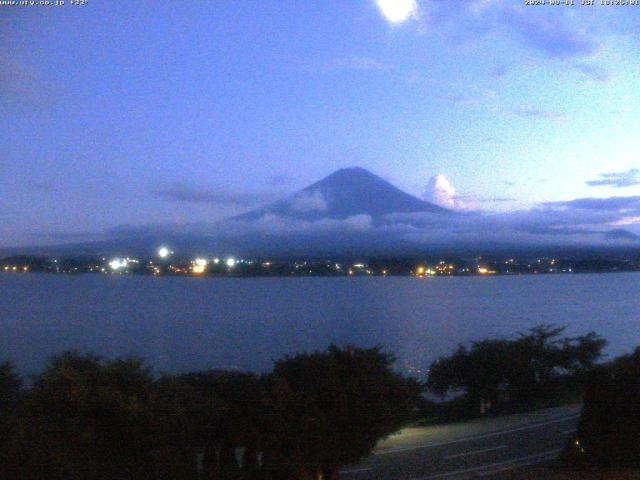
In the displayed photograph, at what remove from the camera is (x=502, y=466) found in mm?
10305

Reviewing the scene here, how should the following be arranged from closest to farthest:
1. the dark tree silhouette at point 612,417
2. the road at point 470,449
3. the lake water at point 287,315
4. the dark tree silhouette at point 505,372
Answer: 1. the dark tree silhouette at point 612,417
2. the road at point 470,449
3. the dark tree silhouette at point 505,372
4. the lake water at point 287,315

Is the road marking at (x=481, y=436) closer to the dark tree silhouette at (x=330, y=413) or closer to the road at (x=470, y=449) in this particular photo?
the road at (x=470, y=449)

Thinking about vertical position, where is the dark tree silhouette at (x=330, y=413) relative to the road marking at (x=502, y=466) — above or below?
above

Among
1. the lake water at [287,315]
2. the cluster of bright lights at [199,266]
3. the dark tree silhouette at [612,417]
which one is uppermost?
the cluster of bright lights at [199,266]

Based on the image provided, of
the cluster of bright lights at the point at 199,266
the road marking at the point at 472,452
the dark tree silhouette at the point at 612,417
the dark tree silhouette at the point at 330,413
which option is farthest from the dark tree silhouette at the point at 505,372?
the cluster of bright lights at the point at 199,266

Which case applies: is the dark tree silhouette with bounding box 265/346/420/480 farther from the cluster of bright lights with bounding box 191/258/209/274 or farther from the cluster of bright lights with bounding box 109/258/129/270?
the cluster of bright lights with bounding box 109/258/129/270

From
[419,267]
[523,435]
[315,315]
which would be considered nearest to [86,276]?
[419,267]

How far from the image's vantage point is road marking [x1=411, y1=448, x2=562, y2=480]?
9.90 meters

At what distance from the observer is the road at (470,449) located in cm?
1037

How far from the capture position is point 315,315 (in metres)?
55.4

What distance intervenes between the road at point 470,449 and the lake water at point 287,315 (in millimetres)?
7960

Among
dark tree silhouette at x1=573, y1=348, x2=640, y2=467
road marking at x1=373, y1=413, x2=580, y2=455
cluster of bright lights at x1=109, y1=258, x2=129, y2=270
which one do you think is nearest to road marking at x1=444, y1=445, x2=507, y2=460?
road marking at x1=373, y1=413, x2=580, y2=455

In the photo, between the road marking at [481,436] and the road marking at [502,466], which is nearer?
the road marking at [502,466]

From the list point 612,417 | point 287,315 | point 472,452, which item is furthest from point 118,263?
point 612,417
